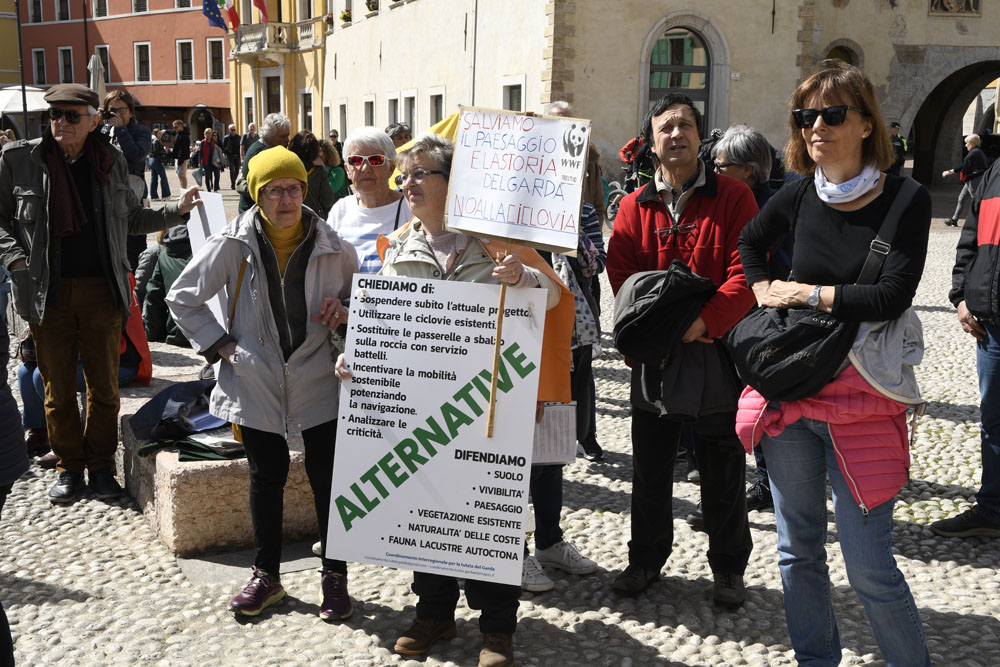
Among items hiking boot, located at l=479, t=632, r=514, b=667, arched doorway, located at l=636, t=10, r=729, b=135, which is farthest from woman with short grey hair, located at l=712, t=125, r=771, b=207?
arched doorway, located at l=636, t=10, r=729, b=135

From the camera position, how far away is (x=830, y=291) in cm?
284

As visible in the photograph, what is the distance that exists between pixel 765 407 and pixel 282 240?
1.82m

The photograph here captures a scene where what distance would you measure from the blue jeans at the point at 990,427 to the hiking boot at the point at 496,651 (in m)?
2.46

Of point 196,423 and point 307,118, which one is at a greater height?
point 307,118

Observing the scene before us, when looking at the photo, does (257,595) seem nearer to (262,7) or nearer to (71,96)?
(71,96)

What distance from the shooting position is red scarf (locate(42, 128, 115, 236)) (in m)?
4.74

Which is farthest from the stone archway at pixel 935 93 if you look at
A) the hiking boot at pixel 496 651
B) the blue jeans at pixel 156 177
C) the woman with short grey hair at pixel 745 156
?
the hiking boot at pixel 496 651

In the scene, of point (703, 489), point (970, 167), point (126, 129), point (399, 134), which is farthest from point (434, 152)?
point (970, 167)

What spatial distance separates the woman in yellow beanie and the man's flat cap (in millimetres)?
1581

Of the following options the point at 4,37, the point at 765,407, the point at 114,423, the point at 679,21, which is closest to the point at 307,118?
the point at 679,21

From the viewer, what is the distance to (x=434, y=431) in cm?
346

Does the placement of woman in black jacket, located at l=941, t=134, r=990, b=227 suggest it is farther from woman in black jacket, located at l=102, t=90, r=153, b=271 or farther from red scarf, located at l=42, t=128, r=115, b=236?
red scarf, located at l=42, t=128, r=115, b=236

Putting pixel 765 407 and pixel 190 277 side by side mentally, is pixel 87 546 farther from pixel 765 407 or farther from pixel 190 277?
pixel 765 407

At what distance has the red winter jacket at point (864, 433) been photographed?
284 centimetres
